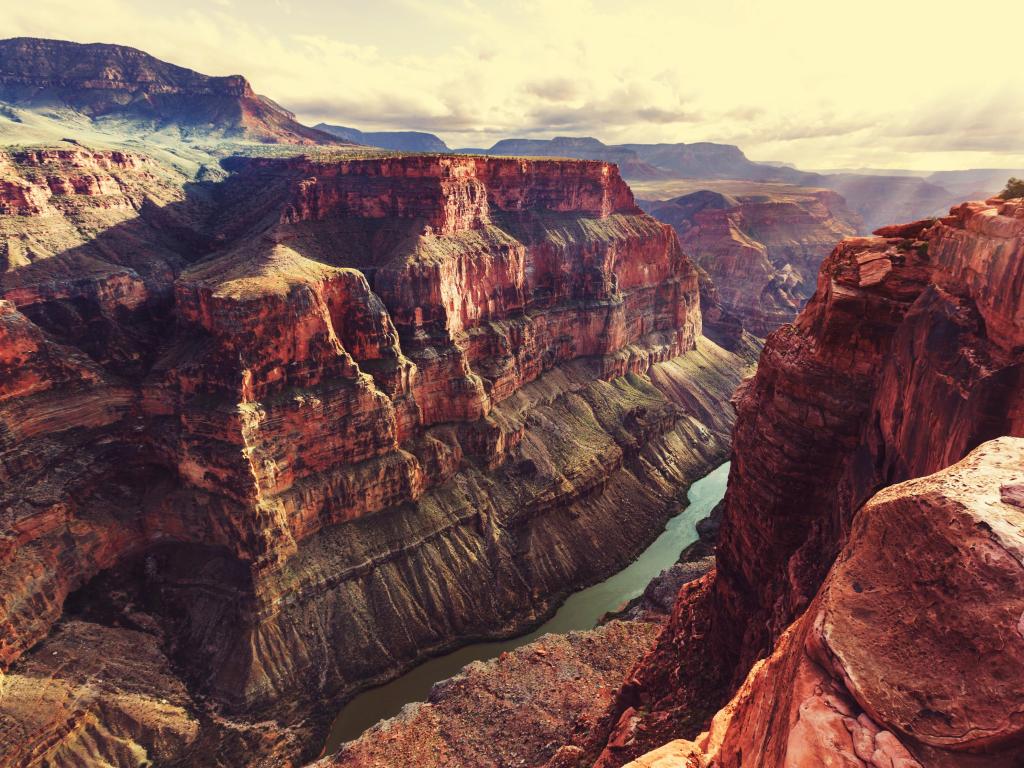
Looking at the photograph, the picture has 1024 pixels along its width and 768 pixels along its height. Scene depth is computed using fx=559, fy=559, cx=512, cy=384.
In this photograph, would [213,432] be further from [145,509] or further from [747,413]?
[747,413]

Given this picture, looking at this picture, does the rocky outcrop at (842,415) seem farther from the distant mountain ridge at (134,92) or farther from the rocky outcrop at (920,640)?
the distant mountain ridge at (134,92)

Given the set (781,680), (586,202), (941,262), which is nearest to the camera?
(781,680)

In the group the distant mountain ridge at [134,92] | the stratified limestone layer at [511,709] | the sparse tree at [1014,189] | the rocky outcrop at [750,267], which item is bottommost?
the stratified limestone layer at [511,709]

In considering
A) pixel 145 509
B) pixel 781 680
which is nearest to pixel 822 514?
pixel 781 680

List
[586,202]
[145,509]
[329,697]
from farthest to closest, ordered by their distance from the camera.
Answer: [586,202] → [145,509] → [329,697]

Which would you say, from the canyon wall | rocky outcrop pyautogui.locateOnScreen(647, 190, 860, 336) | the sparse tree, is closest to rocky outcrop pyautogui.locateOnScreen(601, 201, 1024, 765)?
the sparse tree

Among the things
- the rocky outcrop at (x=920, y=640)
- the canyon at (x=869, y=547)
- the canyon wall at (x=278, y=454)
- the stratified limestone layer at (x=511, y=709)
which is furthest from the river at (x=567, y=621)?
the rocky outcrop at (x=920, y=640)

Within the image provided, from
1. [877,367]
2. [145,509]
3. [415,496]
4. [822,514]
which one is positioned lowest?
[415,496]

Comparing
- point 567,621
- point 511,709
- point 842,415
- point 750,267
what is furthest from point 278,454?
point 750,267
